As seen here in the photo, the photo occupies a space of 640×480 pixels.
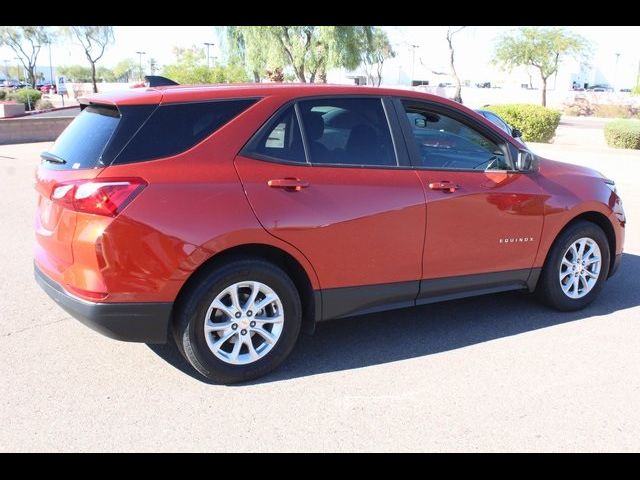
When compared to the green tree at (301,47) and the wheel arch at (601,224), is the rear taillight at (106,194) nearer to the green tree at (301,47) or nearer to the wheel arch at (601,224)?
the wheel arch at (601,224)

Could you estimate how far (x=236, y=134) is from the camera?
3719 mm

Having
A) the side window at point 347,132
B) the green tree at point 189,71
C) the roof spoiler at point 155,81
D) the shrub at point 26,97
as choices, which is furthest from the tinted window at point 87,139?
the shrub at point 26,97

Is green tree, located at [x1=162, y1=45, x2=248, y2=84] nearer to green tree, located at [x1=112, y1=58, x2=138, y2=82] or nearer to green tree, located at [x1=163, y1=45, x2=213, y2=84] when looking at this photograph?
green tree, located at [x1=163, y1=45, x2=213, y2=84]

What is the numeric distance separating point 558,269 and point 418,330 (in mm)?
1266

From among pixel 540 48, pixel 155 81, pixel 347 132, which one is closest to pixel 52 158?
pixel 155 81

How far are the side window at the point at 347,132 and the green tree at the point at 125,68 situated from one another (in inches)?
4243

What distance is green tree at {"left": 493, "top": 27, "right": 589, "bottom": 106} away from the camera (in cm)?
4225

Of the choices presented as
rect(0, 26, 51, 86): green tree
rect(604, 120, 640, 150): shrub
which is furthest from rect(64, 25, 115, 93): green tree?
rect(604, 120, 640, 150): shrub

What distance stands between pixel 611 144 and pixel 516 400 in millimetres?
18633

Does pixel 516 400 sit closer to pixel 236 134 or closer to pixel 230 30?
pixel 236 134

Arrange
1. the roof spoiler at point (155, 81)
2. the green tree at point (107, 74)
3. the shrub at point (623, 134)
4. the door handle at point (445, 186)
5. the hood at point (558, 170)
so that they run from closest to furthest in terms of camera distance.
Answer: the door handle at point (445, 186) < the roof spoiler at point (155, 81) < the hood at point (558, 170) < the shrub at point (623, 134) < the green tree at point (107, 74)

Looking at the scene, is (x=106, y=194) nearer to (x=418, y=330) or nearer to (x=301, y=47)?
(x=418, y=330)

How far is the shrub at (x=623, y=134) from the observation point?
18.9 m
